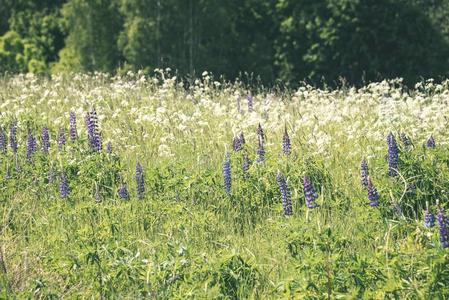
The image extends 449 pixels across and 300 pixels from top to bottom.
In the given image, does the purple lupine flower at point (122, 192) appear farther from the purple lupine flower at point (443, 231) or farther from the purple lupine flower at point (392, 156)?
the purple lupine flower at point (443, 231)

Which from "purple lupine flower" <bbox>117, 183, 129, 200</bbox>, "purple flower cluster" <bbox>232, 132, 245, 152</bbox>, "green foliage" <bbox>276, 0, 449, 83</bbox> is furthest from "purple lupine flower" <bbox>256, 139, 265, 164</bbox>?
"green foliage" <bbox>276, 0, 449, 83</bbox>

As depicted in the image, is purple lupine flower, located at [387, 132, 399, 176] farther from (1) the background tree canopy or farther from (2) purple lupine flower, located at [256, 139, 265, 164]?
(1) the background tree canopy

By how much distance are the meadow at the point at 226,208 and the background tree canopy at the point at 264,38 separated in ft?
34.6

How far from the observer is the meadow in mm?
4555

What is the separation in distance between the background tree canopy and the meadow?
10.5m

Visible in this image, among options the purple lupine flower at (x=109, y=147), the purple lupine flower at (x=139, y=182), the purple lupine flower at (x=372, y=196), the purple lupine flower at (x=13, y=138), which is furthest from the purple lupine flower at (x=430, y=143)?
the purple lupine flower at (x=13, y=138)

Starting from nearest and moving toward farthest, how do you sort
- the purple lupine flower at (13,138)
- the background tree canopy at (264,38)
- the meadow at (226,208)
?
the meadow at (226,208)
the purple lupine flower at (13,138)
the background tree canopy at (264,38)

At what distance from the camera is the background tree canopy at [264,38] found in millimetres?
19281

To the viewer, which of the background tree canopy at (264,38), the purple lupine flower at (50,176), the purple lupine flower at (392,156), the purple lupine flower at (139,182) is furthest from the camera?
the background tree canopy at (264,38)

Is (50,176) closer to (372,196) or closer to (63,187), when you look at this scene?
(63,187)

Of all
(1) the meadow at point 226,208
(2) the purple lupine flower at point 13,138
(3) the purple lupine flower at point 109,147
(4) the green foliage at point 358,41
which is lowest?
(1) the meadow at point 226,208

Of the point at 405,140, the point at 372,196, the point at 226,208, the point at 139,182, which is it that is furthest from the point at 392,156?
the point at 139,182

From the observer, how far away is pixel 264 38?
20.4 metres

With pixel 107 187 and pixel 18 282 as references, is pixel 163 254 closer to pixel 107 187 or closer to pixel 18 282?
pixel 18 282
